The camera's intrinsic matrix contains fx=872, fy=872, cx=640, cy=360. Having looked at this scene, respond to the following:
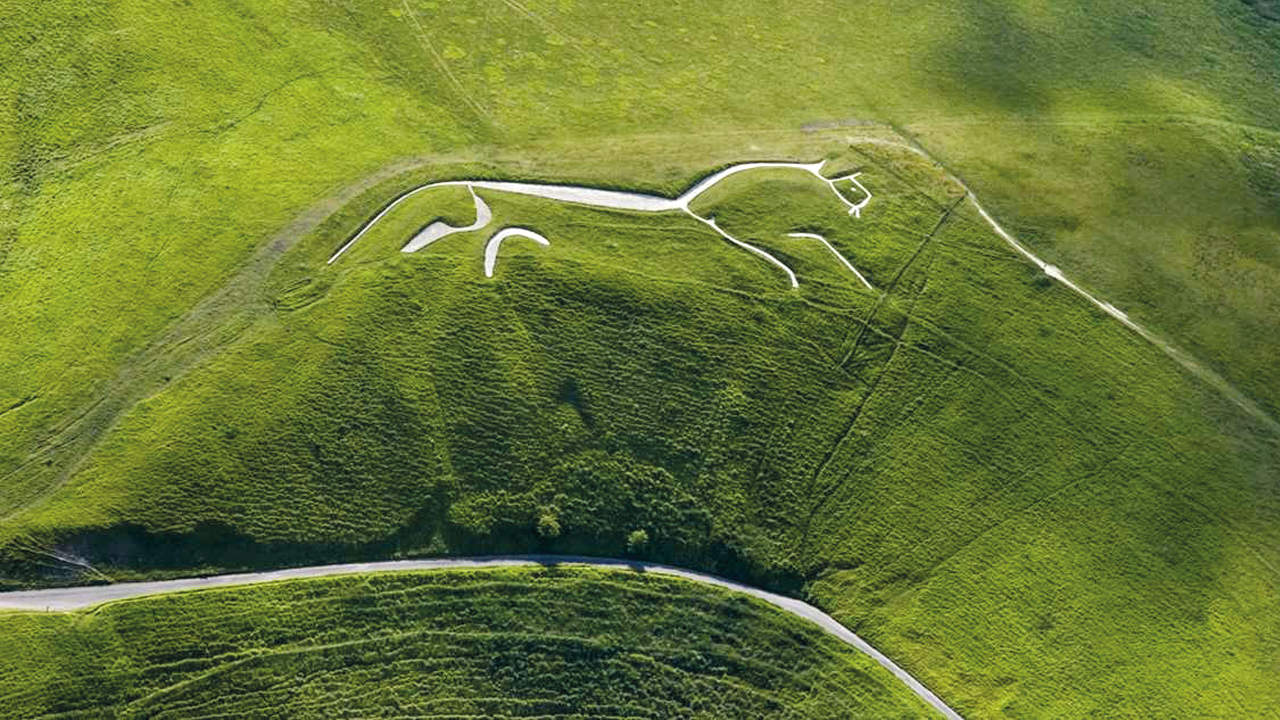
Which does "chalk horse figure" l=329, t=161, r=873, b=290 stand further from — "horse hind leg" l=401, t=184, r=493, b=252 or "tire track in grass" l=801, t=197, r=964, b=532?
"tire track in grass" l=801, t=197, r=964, b=532

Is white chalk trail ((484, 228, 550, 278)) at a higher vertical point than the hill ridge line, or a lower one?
higher

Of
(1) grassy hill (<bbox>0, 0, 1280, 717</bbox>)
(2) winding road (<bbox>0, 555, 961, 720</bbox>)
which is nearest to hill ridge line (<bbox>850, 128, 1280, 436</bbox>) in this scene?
(1) grassy hill (<bbox>0, 0, 1280, 717</bbox>)

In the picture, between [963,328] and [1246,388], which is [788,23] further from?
[1246,388]

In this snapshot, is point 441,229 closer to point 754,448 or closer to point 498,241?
point 498,241

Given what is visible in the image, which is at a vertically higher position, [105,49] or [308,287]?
[105,49]

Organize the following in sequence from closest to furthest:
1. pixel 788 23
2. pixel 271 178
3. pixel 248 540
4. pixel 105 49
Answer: pixel 248 540 < pixel 271 178 < pixel 105 49 < pixel 788 23

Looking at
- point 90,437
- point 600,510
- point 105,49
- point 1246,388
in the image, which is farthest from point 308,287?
point 1246,388
